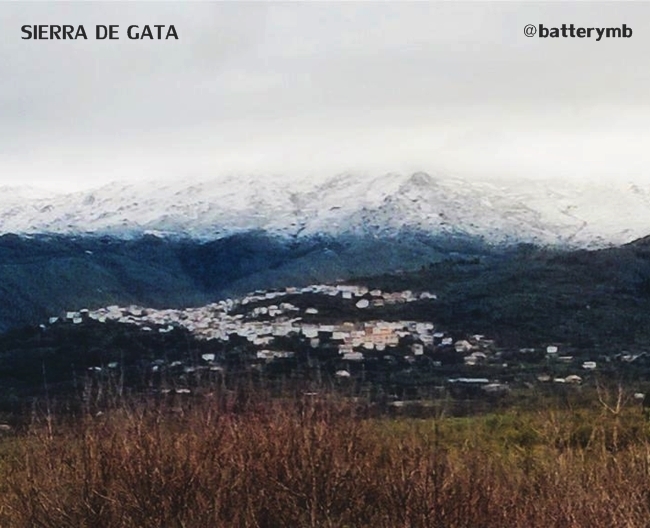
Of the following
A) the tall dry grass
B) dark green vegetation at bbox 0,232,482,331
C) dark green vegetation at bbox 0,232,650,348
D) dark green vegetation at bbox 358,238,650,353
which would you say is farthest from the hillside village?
the tall dry grass

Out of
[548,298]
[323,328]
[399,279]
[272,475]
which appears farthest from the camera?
[399,279]

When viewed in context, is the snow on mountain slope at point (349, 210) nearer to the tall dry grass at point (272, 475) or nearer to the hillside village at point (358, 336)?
the hillside village at point (358, 336)

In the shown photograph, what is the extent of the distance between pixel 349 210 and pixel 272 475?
6150 cm

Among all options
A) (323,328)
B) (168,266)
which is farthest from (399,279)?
(168,266)

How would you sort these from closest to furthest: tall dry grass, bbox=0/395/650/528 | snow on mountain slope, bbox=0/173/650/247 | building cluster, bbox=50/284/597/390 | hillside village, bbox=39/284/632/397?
tall dry grass, bbox=0/395/650/528 < hillside village, bbox=39/284/632/397 < building cluster, bbox=50/284/597/390 < snow on mountain slope, bbox=0/173/650/247

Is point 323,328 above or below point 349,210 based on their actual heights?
below

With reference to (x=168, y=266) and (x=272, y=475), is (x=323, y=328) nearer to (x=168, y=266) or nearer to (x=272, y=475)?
(x=168, y=266)

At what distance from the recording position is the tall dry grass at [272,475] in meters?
6.98

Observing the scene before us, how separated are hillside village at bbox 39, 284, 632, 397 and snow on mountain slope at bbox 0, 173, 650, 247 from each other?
14802 millimetres

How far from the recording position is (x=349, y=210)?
6862cm

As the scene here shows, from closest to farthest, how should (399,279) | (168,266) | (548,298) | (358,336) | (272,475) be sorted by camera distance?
(272,475)
(358,336)
(548,298)
(399,279)
(168,266)

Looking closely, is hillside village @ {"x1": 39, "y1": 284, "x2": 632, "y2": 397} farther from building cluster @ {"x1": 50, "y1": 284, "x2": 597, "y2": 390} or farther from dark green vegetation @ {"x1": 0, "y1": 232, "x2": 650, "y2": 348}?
dark green vegetation @ {"x1": 0, "y1": 232, "x2": 650, "y2": 348}

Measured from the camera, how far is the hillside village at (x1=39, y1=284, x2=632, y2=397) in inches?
862

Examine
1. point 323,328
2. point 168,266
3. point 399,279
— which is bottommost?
point 323,328
